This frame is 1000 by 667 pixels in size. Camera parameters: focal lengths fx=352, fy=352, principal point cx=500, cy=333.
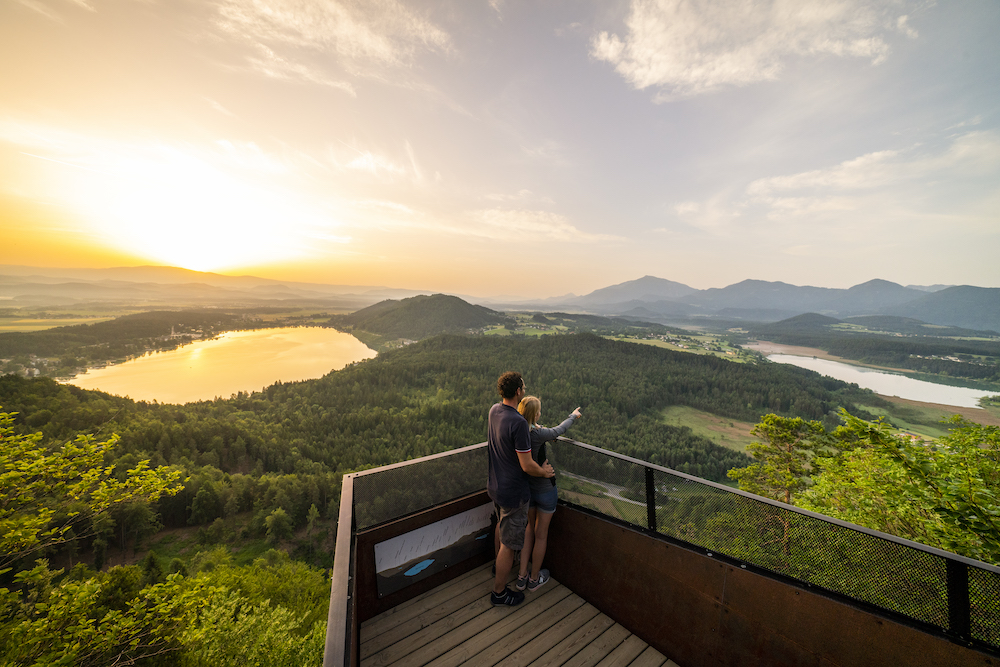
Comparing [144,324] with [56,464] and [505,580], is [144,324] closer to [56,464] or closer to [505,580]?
[56,464]

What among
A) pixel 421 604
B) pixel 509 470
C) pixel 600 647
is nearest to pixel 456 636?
pixel 421 604

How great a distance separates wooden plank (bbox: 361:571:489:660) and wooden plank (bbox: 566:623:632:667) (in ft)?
3.22

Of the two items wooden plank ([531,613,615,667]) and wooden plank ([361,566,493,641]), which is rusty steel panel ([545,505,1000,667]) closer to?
wooden plank ([531,613,615,667])

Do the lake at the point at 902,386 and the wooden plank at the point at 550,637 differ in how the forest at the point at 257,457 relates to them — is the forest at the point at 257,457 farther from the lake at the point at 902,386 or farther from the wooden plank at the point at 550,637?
the lake at the point at 902,386

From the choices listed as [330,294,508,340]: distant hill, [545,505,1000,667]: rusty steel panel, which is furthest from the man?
[330,294,508,340]: distant hill

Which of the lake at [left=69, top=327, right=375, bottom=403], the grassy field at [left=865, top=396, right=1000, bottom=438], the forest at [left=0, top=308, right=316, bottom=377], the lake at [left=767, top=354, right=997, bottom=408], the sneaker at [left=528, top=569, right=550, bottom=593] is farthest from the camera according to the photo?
the lake at [left=69, top=327, right=375, bottom=403]

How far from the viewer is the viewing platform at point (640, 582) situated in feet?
6.45

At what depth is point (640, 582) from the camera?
3.02 meters

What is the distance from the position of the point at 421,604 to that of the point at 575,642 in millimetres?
1413

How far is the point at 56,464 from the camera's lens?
6.94 m

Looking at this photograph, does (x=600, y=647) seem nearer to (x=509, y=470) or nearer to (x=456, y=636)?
(x=456, y=636)

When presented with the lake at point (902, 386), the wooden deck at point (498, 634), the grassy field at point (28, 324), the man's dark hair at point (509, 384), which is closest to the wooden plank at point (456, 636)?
the wooden deck at point (498, 634)

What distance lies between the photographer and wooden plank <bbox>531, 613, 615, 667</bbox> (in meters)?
2.81

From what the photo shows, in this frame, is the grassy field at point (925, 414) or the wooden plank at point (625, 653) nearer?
the wooden plank at point (625, 653)
